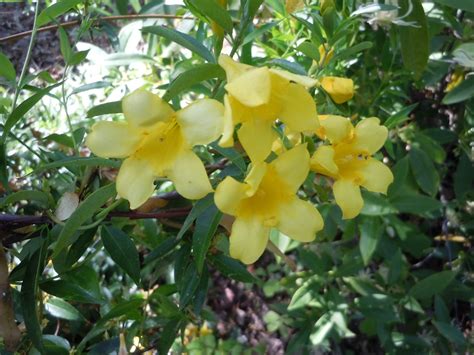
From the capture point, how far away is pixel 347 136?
0.68m

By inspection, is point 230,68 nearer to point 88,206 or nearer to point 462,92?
point 88,206

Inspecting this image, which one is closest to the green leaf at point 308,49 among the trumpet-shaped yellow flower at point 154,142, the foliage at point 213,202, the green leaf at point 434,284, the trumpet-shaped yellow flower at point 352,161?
the foliage at point 213,202

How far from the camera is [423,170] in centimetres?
144

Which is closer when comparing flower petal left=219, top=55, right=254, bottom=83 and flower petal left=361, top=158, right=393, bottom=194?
flower petal left=219, top=55, right=254, bottom=83

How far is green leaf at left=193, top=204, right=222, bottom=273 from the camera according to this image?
0.70 meters

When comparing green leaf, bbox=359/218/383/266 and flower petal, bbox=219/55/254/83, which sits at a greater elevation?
flower petal, bbox=219/55/254/83

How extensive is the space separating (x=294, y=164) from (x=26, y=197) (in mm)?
383

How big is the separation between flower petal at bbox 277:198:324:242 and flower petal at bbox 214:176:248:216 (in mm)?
80

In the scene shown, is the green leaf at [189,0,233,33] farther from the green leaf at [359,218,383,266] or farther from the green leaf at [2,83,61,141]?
the green leaf at [359,218,383,266]

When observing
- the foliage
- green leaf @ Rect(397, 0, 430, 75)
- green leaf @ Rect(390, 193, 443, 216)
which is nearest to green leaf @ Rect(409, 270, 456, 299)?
the foliage

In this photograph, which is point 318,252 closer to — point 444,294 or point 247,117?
point 444,294

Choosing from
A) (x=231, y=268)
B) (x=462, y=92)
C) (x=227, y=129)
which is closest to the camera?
(x=227, y=129)


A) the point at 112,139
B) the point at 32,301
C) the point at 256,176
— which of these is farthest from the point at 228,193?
the point at 32,301

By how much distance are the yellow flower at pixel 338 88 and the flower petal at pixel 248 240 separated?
256mm
